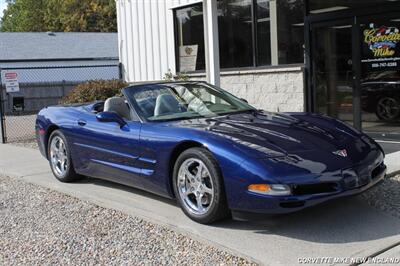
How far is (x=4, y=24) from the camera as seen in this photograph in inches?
2457

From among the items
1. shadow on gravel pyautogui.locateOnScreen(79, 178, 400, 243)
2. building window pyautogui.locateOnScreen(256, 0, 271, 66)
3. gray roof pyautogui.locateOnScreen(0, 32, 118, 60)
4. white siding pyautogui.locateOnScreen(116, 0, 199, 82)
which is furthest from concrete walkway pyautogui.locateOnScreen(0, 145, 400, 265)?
gray roof pyautogui.locateOnScreen(0, 32, 118, 60)

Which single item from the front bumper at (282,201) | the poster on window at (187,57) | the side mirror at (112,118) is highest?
the poster on window at (187,57)

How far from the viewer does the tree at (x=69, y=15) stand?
155 feet

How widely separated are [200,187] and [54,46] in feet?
103

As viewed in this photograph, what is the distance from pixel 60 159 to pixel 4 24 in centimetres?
6046

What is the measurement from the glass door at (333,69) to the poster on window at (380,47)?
30cm

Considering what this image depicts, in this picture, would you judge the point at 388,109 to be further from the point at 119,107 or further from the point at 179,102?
the point at 119,107

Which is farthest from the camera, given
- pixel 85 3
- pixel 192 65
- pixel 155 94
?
pixel 85 3

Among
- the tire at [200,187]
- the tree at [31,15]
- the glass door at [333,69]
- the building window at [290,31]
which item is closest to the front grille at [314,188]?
the tire at [200,187]

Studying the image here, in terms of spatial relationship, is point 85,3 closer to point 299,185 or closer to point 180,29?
point 180,29

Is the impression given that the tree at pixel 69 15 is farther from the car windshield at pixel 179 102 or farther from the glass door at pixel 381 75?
the car windshield at pixel 179 102

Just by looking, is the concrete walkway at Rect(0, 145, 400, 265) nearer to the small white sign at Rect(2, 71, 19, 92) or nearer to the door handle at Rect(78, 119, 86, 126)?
the door handle at Rect(78, 119, 86, 126)

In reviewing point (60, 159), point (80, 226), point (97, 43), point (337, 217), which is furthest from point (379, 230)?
point (97, 43)

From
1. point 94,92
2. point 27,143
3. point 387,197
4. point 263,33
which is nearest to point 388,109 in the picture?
point 263,33
